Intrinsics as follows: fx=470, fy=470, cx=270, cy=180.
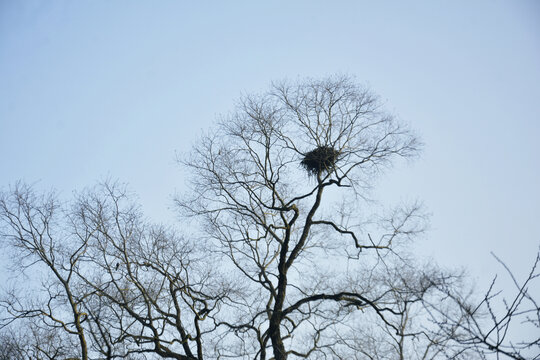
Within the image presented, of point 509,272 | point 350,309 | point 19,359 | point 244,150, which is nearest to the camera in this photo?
point 509,272

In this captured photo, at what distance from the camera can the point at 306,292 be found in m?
10.8

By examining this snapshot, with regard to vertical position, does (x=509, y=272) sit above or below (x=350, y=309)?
below

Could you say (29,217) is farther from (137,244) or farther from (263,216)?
(263,216)

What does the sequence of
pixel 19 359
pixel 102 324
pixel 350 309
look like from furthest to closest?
pixel 19 359 < pixel 350 309 < pixel 102 324

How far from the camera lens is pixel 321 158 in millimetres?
10008

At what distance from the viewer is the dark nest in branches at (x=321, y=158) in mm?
9883

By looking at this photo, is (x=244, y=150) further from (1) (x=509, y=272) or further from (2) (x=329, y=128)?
(1) (x=509, y=272)

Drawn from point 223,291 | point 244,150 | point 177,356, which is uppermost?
point 244,150

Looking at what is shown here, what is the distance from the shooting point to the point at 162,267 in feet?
31.5

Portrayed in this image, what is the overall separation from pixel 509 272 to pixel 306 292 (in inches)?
329

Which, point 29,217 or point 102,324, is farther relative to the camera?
point 29,217

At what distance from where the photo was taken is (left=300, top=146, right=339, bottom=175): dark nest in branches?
32.4 ft

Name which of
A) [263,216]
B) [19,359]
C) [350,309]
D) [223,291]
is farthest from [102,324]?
[19,359]

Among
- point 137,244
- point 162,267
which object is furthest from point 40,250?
point 162,267
